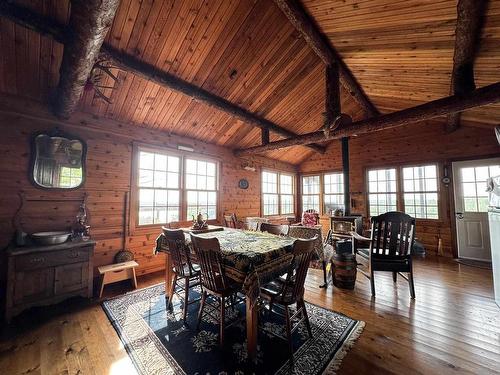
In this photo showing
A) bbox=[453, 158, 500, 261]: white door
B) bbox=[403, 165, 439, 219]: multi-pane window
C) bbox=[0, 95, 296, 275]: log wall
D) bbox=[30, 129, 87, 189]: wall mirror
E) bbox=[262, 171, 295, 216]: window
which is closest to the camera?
bbox=[0, 95, 296, 275]: log wall

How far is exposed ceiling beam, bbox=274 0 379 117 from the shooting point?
2.48m

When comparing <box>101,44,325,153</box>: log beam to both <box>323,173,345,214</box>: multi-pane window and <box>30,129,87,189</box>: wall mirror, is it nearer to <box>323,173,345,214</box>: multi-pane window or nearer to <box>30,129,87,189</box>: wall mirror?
<box>30,129,87,189</box>: wall mirror

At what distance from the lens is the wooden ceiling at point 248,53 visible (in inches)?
89.0

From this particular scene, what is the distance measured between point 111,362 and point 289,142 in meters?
4.33

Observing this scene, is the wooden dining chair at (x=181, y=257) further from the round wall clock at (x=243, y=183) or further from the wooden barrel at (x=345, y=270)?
the round wall clock at (x=243, y=183)

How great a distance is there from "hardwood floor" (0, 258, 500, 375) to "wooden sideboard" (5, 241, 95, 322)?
6.9 inches

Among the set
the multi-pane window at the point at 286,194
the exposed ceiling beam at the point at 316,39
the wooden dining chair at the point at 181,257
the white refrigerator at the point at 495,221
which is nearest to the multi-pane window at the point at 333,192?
the multi-pane window at the point at 286,194

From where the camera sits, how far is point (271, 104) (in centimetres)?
430

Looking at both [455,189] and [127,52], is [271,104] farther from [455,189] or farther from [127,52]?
[455,189]

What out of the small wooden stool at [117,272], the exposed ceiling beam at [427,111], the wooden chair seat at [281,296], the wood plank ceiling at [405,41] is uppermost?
the wood plank ceiling at [405,41]

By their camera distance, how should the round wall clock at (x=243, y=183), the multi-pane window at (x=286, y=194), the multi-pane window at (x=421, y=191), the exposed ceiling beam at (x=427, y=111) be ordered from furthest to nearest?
the multi-pane window at (x=286, y=194), the round wall clock at (x=243, y=183), the multi-pane window at (x=421, y=191), the exposed ceiling beam at (x=427, y=111)

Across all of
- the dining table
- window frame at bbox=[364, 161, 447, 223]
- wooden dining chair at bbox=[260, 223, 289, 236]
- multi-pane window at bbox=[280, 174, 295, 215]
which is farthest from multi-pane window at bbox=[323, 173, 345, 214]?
the dining table

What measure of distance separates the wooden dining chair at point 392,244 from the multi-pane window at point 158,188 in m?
3.63

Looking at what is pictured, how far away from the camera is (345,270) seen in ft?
9.92
